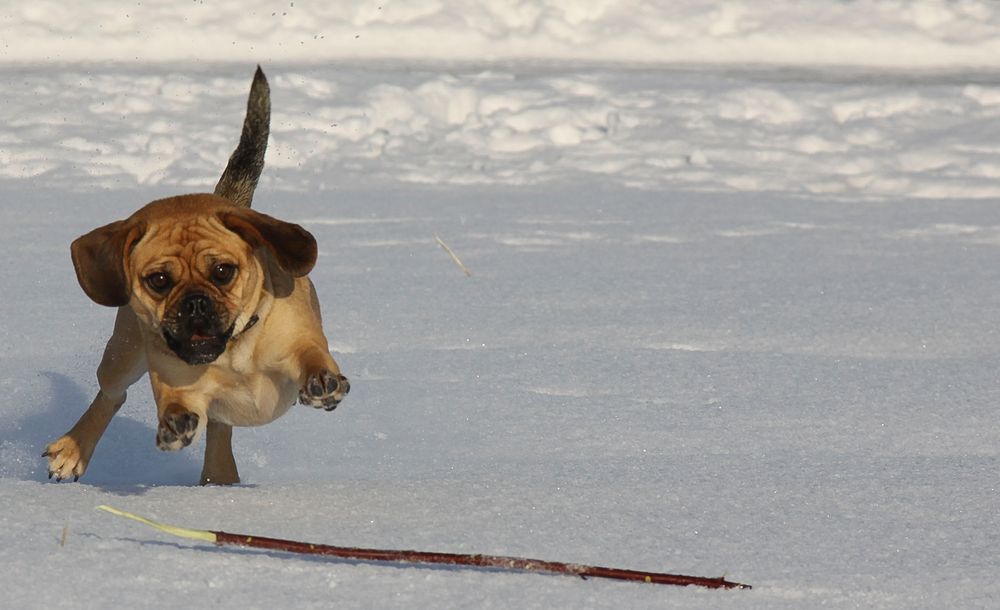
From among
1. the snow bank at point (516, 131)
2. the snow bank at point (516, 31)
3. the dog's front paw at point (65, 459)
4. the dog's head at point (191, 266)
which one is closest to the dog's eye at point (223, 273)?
the dog's head at point (191, 266)

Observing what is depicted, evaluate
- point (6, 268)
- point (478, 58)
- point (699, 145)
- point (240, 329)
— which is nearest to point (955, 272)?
point (699, 145)

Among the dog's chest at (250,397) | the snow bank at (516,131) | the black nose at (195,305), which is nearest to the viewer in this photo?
the black nose at (195,305)

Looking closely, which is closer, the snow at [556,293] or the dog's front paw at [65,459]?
the snow at [556,293]

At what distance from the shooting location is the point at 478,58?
1199cm

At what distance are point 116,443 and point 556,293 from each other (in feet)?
6.66

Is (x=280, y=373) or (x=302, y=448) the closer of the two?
(x=280, y=373)

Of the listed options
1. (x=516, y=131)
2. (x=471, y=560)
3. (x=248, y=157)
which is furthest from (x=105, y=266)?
(x=516, y=131)

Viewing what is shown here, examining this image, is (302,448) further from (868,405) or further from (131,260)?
(868,405)

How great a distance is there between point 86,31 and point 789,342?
9065mm

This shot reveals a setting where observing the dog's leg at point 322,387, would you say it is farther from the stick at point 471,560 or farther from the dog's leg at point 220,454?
the stick at point 471,560

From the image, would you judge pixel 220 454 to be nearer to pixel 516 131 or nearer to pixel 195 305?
pixel 195 305

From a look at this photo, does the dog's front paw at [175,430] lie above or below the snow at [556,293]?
above

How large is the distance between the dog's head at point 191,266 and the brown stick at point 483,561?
85 cm

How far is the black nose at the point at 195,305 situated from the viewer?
10.8ft
